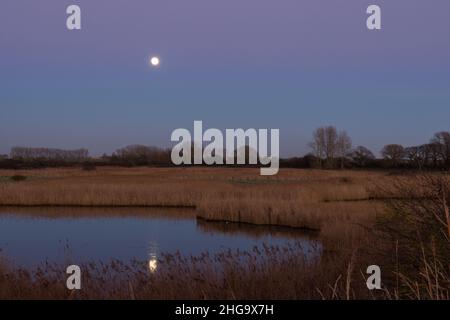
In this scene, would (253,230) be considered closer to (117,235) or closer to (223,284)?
(117,235)

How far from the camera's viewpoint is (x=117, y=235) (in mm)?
17797

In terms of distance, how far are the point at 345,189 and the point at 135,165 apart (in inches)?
2288

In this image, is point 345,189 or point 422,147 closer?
point 422,147

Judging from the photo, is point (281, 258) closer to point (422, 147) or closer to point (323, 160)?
point (422, 147)

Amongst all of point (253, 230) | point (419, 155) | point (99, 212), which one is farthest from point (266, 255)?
point (99, 212)

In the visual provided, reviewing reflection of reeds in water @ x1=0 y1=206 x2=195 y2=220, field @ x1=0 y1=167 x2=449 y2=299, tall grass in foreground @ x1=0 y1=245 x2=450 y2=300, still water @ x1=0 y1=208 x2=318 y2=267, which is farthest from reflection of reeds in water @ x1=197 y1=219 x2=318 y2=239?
tall grass in foreground @ x1=0 y1=245 x2=450 y2=300

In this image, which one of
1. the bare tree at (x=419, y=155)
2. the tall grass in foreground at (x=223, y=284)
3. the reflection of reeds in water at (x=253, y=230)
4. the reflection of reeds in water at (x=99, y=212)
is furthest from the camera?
the reflection of reeds in water at (x=99, y=212)

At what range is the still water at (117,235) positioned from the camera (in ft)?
47.2

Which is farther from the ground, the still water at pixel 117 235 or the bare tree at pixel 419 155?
the bare tree at pixel 419 155

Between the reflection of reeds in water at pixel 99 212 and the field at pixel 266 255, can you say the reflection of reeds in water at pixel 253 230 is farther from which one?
the reflection of reeds in water at pixel 99 212

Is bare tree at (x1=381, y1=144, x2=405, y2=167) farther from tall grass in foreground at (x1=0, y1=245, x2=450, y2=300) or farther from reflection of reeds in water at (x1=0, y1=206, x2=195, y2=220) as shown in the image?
reflection of reeds in water at (x1=0, y1=206, x2=195, y2=220)

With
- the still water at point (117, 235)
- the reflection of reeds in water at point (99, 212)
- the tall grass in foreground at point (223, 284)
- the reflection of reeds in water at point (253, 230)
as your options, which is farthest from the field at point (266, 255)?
the still water at point (117, 235)
